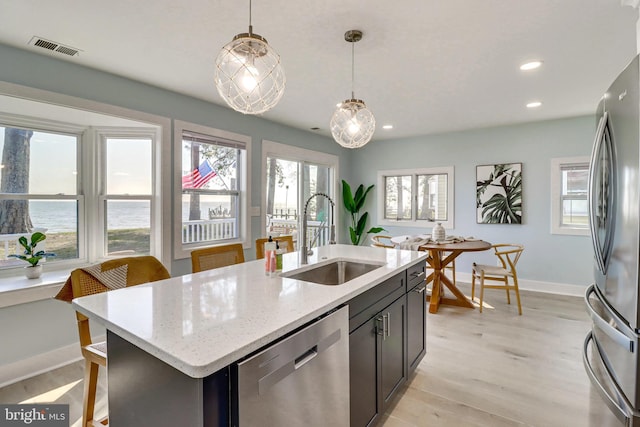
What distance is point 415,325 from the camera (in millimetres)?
2318

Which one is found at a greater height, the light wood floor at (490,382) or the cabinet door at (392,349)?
the cabinet door at (392,349)

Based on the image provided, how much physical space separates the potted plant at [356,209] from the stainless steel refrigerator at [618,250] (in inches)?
169

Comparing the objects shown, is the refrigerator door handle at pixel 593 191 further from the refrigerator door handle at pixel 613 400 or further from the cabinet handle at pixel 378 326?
the cabinet handle at pixel 378 326

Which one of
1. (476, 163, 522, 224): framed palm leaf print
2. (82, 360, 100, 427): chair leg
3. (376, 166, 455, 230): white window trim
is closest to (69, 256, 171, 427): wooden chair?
(82, 360, 100, 427): chair leg

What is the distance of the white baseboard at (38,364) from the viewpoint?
237 centimetres

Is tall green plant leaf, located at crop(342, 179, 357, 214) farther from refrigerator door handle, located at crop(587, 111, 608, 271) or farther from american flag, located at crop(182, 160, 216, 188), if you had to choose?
refrigerator door handle, located at crop(587, 111, 608, 271)

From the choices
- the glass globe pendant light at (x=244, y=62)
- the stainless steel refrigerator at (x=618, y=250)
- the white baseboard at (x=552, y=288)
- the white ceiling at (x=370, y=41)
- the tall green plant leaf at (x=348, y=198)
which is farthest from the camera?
the tall green plant leaf at (x=348, y=198)

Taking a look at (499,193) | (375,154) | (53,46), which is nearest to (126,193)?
(53,46)

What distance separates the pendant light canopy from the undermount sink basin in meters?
0.97

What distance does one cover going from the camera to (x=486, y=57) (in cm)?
261

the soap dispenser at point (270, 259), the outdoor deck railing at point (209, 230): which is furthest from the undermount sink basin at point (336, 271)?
the outdoor deck railing at point (209, 230)

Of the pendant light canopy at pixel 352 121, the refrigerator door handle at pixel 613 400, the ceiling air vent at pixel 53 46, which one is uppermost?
the ceiling air vent at pixel 53 46

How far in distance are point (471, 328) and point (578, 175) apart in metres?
2.93

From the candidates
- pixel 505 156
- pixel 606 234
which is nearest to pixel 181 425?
pixel 606 234
